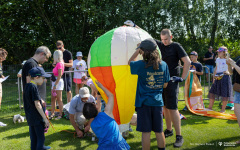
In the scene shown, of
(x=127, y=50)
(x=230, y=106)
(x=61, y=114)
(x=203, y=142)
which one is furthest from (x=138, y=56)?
(x=230, y=106)

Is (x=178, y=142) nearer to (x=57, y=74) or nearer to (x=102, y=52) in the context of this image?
(x=102, y=52)

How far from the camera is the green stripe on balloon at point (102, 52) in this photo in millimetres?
3615

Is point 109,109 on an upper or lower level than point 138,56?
lower

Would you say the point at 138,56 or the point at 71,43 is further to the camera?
the point at 71,43

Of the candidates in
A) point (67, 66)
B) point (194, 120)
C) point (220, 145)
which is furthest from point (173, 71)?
point (67, 66)

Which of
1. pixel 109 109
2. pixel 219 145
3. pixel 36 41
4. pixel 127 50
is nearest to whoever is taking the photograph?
pixel 109 109

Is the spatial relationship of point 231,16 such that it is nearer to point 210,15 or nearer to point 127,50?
point 210,15

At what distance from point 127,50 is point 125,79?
0.49 metres

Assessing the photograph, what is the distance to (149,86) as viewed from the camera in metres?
3.12

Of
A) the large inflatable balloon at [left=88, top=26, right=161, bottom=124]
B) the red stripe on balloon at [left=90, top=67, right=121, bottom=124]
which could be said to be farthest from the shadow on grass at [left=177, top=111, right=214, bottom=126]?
the red stripe on balloon at [left=90, top=67, right=121, bottom=124]

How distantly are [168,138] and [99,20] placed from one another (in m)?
9.42

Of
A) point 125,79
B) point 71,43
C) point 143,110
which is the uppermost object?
point 71,43

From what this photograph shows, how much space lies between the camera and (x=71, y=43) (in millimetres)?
13562

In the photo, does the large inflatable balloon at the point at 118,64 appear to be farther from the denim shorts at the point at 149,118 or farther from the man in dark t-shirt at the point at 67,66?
the man in dark t-shirt at the point at 67,66
